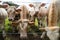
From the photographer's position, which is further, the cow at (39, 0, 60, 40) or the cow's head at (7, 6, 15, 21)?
the cow's head at (7, 6, 15, 21)

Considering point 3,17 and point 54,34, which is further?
point 3,17

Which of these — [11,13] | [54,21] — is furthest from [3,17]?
[54,21]

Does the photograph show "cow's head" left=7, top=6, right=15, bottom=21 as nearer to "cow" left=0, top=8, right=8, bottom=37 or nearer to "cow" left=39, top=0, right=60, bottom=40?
"cow" left=0, top=8, right=8, bottom=37

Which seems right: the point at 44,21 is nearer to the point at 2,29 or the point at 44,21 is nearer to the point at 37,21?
the point at 37,21

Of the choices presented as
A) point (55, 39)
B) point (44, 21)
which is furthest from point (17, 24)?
point (55, 39)

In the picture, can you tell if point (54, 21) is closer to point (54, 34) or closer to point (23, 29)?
point (54, 34)

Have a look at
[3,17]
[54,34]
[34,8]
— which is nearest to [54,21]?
[54,34]

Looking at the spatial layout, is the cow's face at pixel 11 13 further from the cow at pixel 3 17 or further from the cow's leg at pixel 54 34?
the cow's leg at pixel 54 34

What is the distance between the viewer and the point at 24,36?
92 cm

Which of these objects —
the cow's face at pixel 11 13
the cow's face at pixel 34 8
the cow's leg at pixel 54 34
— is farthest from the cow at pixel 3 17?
the cow's leg at pixel 54 34

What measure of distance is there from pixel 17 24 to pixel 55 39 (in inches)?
11.5

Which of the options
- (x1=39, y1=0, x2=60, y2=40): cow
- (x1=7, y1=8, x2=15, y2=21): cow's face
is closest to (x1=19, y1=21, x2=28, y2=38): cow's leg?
(x1=7, y1=8, x2=15, y2=21): cow's face

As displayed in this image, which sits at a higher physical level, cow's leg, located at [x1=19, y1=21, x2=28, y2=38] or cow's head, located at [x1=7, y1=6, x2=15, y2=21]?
cow's head, located at [x1=7, y1=6, x2=15, y2=21]

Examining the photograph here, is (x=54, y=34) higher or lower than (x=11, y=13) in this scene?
lower
